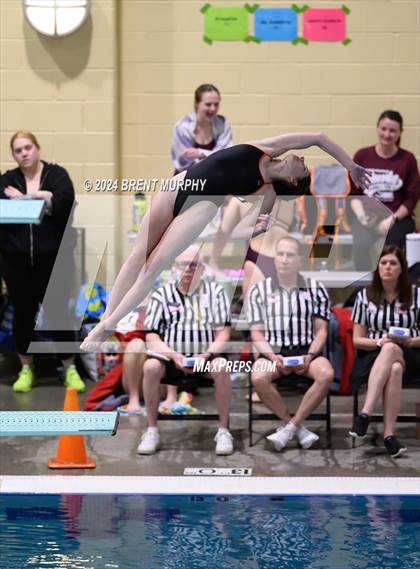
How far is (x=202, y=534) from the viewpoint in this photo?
5.44 metres

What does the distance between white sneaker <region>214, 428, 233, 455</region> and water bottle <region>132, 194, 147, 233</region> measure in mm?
1320

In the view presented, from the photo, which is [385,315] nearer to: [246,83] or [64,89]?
[246,83]

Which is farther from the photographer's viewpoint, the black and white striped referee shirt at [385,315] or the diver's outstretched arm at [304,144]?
the black and white striped referee shirt at [385,315]

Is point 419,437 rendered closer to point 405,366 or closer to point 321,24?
point 405,366

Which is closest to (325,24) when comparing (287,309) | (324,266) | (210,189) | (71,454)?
(324,266)

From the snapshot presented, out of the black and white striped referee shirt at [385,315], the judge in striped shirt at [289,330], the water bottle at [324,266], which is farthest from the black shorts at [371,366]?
the water bottle at [324,266]

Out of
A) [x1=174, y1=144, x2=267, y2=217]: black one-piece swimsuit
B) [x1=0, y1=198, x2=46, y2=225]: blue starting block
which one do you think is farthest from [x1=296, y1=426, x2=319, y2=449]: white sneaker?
[x1=174, y1=144, x2=267, y2=217]: black one-piece swimsuit

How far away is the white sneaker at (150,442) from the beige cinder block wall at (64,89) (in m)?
2.12

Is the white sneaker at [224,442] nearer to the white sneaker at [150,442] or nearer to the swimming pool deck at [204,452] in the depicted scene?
the swimming pool deck at [204,452]

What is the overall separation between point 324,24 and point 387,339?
252 centimetres

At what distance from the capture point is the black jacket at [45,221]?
5473 mm

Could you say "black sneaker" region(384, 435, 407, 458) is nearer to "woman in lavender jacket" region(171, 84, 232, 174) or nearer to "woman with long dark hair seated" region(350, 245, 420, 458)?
"woman with long dark hair seated" region(350, 245, 420, 458)

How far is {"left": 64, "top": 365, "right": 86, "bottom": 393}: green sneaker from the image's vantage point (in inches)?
289

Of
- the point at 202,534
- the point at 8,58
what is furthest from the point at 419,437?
the point at 8,58
